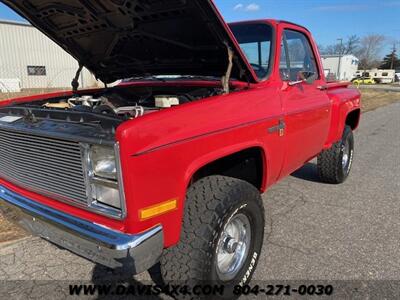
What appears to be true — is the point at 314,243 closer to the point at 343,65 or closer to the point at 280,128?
the point at 280,128

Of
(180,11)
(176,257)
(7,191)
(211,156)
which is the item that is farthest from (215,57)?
(7,191)

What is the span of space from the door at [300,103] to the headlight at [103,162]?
171cm

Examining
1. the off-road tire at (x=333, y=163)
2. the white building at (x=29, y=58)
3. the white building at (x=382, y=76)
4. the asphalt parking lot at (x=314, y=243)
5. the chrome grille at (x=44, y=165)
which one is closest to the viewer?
the chrome grille at (x=44, y=165)

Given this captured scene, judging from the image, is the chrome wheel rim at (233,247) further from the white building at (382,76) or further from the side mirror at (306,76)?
the white building at (382,76)

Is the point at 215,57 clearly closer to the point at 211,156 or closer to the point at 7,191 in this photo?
the point at 211,156

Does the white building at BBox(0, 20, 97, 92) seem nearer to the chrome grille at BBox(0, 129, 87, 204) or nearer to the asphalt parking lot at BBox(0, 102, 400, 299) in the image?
the asphalt parking lot at BBox(0, 102, 400, 299)

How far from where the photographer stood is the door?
3.40 metres

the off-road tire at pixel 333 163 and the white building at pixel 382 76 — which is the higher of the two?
the off-road tire at pixel 333 163

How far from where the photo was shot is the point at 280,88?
3312 mm

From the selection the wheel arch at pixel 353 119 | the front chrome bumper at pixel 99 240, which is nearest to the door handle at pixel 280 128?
the front chrome bumper at pixel 99 240

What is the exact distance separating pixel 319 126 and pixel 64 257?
9.00 feet

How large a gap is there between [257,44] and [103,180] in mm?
2198

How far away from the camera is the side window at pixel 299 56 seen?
371cm

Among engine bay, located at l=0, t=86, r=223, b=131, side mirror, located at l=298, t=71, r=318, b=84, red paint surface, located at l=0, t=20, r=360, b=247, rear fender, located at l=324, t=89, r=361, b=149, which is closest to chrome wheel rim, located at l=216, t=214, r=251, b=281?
red paint surface, located at l=0, t=20, r=360, b=247
